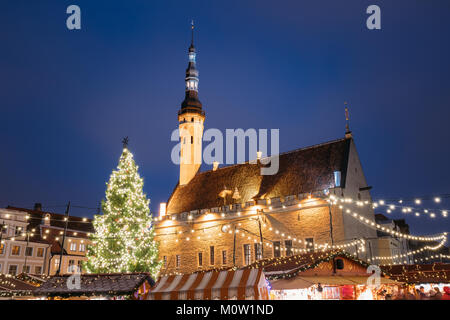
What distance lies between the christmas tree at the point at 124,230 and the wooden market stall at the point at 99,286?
29.0 ft

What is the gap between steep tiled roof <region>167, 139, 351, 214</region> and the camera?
31.3 m

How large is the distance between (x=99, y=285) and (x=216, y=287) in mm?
6014

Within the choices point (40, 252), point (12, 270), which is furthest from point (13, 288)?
point (40, 252)

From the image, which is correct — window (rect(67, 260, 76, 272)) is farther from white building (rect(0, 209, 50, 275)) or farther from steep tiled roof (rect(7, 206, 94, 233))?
steep tiled roof (rect(7, 206, 94, 233))

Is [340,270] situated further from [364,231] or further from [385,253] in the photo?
[385,253]

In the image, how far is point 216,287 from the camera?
32.8 ft

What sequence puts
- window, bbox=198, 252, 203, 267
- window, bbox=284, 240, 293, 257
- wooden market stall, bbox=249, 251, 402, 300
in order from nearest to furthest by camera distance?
wooden market stall, bbox=249, 251, 402, 300
window, bbox=284, 240, 293, 257
window, bbox=198, 252, 203, 267

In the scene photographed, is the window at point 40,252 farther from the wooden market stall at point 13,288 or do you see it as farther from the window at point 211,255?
the wooden market stall at point 13,288

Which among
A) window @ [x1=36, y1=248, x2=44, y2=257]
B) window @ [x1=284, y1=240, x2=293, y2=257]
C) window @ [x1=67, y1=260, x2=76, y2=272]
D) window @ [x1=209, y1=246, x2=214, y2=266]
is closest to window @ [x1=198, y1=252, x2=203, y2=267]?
window @ [x1=209, y1=246, x2=214, y2=266]

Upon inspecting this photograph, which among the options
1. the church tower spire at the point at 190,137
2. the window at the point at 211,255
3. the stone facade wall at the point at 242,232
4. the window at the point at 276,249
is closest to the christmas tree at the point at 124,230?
the stone facade wall at the point at 242,232

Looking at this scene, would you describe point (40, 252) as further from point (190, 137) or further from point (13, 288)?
point (13, 288)

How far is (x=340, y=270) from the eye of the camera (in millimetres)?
14688
